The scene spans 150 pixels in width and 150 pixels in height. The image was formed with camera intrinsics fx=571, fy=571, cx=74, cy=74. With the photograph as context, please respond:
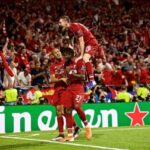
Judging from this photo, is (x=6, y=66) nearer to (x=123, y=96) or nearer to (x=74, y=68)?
Result: (x=74, y=68)

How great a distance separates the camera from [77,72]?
429 inches

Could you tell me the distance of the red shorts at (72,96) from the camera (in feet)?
35.7

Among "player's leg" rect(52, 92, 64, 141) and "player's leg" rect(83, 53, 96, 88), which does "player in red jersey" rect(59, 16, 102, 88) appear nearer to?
"player's leg" rect(83, 53, 96, 88)

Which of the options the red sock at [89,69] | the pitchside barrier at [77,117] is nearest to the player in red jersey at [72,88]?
the red sock at [89,69]

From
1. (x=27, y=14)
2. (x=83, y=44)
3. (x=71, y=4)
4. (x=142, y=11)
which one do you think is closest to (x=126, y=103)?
(x=83, y=44)

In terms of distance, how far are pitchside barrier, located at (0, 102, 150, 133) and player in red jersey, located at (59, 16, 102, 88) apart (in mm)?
3506

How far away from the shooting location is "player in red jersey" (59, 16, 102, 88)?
35.9 feet

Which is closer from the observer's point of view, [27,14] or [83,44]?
[83,44]

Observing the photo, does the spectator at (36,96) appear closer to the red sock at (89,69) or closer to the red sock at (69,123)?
the red sock at (89,69)

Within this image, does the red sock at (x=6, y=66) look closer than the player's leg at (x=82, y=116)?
No

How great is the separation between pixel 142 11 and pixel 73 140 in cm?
1964

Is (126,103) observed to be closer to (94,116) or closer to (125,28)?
(94,116)

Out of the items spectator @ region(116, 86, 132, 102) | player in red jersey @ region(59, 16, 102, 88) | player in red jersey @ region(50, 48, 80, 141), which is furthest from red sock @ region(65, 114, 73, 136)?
spectator @ region(116, 86, 132, 102)

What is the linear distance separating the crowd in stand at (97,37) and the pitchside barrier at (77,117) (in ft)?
2.60
